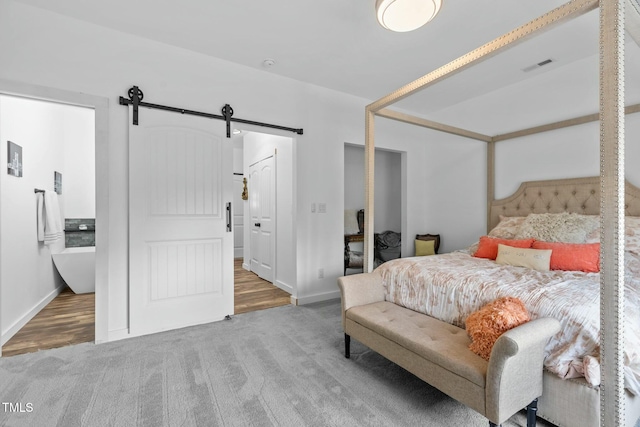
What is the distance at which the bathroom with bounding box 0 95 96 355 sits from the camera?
2623 mm

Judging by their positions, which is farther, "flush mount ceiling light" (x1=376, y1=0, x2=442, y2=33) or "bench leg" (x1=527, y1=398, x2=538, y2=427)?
"flush mount ceiling light" (x1=376, y1=0, x2=442, y2=33)

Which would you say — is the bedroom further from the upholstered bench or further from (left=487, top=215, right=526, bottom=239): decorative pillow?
the upholstered bench

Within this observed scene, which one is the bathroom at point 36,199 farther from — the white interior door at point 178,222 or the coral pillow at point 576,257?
the coral pillow at point 576,257

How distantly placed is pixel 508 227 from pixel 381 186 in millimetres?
2705

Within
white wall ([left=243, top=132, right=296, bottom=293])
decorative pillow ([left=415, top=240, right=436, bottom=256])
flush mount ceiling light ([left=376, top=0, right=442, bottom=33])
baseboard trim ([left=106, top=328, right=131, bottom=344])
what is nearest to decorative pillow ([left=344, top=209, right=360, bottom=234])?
decorative pillow ([left=415, top=240, right=436, bottom=256])

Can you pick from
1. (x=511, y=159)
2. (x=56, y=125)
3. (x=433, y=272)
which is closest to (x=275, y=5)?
(x=433, y=272)

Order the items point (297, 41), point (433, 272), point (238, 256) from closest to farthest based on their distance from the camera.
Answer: point (433, 272) → point (297, 41) → point (238, 256)

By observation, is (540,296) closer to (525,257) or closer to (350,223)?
(525,257)

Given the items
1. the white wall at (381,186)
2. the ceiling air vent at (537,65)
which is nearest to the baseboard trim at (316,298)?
the white wall at (381,186)

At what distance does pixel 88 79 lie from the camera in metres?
2.49

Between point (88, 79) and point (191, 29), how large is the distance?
37.9 inches

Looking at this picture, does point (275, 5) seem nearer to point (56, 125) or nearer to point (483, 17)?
point (483, 17)

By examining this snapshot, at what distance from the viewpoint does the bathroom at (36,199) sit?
2.62m

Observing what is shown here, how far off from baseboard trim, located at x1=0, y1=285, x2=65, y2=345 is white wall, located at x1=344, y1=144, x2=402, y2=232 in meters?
4.37
